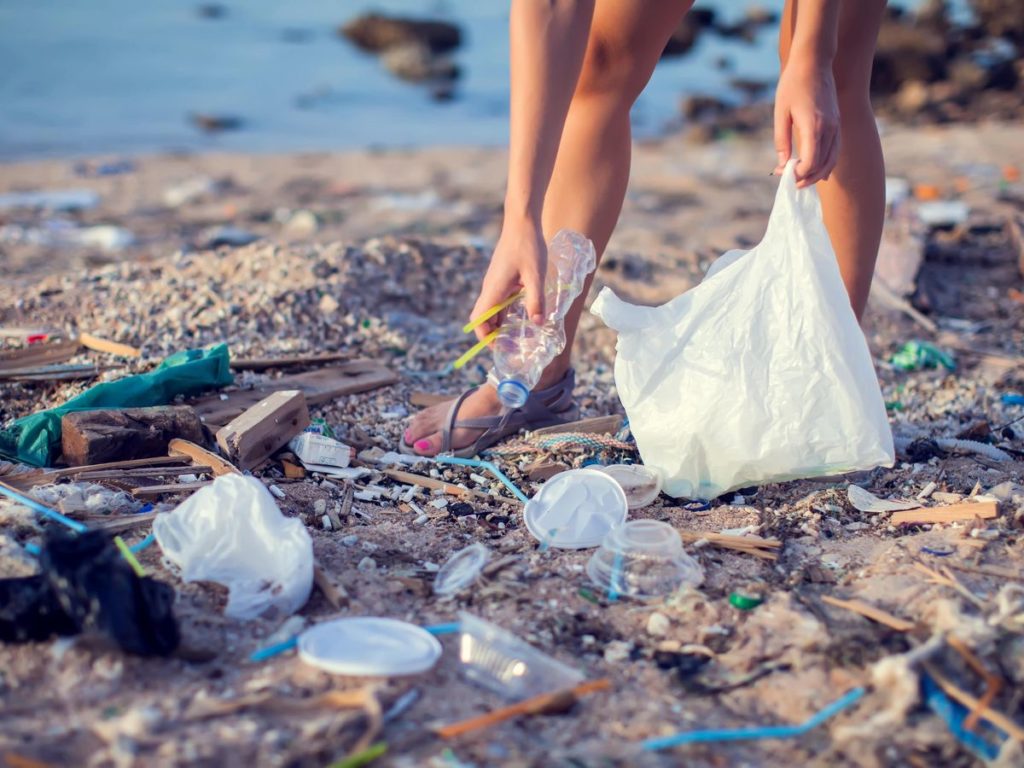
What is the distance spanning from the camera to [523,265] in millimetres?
2131

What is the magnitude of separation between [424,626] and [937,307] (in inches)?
125

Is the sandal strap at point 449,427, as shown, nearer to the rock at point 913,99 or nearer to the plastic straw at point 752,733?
the plastic straw at point 752,733

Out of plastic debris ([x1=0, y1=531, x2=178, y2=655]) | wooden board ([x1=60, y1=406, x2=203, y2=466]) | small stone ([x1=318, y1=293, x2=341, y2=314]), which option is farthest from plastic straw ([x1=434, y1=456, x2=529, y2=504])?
small stone ([x1=318, y1=293, x2=341, y2=314])

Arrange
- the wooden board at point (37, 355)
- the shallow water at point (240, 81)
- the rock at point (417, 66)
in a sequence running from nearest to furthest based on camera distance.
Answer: the wooden board at point (37, 355)
the shallow water at point (240, 81)
the rock at point (417, 66)

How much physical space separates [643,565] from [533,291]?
655 mm

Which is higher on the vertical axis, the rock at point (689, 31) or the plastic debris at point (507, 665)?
the rock at point (689, 31)

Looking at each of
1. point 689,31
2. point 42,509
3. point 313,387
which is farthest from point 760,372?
point 689,31

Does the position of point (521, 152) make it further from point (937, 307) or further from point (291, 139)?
point (291, 139)

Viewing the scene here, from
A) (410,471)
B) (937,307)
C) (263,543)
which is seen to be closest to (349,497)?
(410,471)

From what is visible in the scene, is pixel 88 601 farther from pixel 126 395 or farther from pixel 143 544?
pixel 126 395

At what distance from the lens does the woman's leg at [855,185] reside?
257 centimetres

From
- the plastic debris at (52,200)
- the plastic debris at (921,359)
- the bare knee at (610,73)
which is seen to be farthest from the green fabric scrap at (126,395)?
the plastic debris at (52,200)

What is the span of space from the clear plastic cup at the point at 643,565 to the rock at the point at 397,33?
14.6 meters

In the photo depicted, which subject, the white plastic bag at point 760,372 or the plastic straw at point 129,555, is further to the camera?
the white plastic bag at point 760,372
